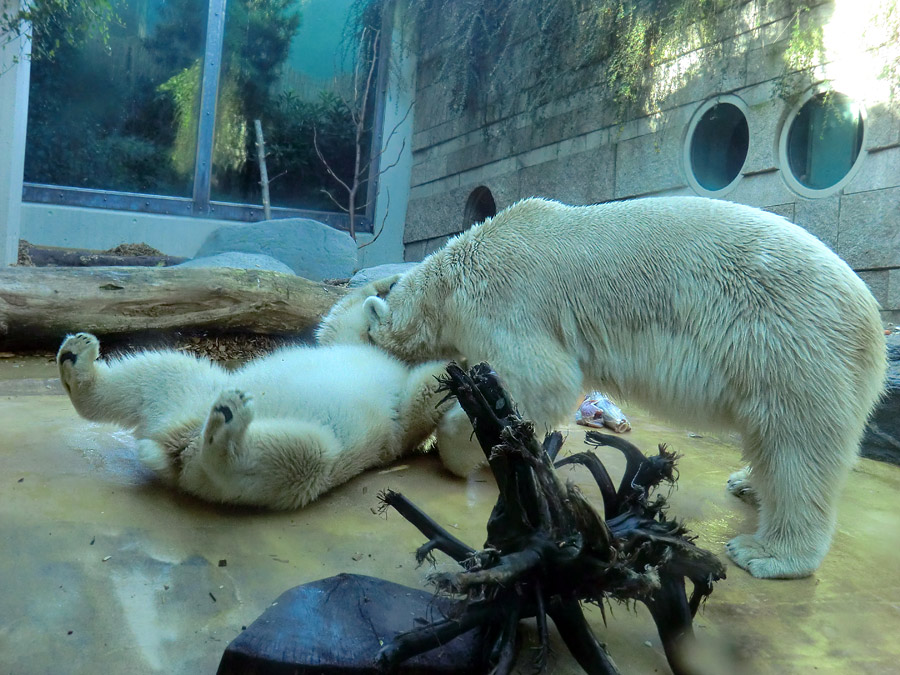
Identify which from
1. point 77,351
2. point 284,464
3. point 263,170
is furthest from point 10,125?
point 284,464

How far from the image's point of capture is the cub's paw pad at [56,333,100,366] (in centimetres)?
220

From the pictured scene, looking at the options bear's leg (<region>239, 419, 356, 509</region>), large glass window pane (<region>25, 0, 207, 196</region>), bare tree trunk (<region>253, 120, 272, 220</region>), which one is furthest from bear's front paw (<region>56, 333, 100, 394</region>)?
bare tree trunk (<region>253, 120, 272, 220</region>)

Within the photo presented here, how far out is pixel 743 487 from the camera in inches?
111

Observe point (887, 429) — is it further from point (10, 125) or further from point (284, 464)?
point (10, 125)

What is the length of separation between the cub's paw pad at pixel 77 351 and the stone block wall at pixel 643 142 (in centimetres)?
514

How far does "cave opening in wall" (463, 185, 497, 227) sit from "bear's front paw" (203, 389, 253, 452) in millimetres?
7590

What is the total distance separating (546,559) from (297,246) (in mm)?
7230

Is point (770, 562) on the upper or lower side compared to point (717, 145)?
lower

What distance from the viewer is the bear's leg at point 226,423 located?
1.84 metres

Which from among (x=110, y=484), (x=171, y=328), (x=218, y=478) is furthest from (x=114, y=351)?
(x=218, y=478)

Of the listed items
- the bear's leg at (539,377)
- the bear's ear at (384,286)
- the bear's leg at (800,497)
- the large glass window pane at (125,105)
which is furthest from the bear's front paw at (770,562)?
the large glass window pane at (125,105)

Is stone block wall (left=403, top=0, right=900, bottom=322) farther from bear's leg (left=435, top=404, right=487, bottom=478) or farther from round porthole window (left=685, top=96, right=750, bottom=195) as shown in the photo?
bear's leg (left=435, top=404, right=487, bottom=478)

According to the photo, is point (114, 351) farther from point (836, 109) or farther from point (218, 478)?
point (836, 109)

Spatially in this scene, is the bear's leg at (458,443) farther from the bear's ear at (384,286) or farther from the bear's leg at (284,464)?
the bear's ear at (384,286)
